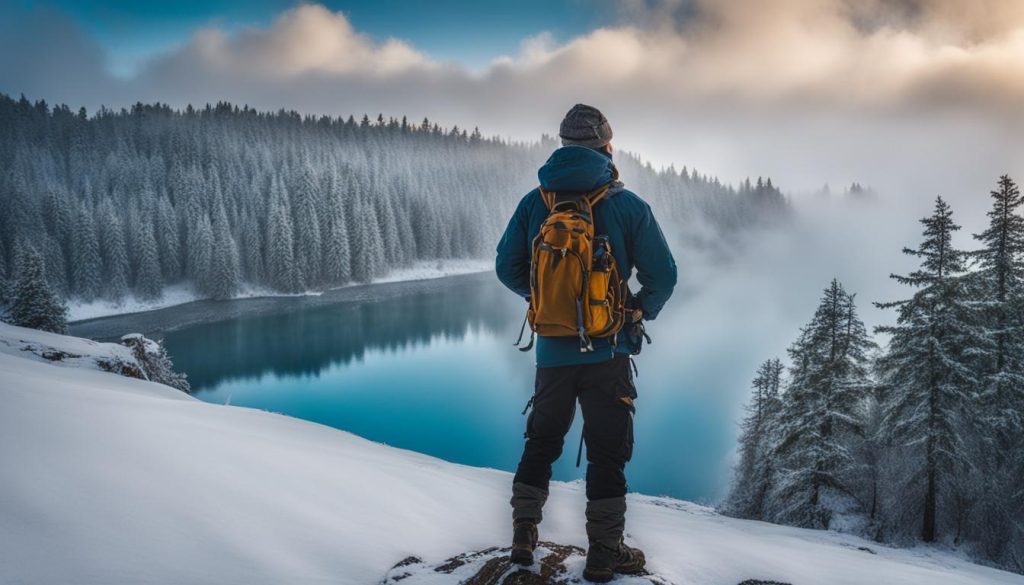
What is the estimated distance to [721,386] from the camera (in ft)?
141

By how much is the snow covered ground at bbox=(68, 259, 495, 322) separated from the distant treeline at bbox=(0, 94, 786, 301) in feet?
4.21

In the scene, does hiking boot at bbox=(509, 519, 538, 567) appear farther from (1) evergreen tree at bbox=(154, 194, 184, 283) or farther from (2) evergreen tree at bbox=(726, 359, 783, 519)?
(1) evergreen tree at bbox=(154, 194, 184, 283)

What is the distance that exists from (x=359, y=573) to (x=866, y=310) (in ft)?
276

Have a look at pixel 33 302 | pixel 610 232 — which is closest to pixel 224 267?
pixel 33 302

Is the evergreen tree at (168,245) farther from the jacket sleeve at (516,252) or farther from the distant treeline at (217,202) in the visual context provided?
the jacket sleeve at (516,252)

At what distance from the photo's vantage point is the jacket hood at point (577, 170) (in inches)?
136

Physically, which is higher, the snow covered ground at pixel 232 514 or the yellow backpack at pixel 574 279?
the yellow backpack at pixel 574 279

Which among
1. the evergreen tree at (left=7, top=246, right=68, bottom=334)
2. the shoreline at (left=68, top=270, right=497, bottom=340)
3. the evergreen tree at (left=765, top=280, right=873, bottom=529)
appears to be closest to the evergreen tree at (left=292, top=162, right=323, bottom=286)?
the shoreline at (left=68, top=270, right=497, bottom=340)

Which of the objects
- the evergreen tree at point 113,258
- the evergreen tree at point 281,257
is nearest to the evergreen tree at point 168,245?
the evergreen tree at point 113,258

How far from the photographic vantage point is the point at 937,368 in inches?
626

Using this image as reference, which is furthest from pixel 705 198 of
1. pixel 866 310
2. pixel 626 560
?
pixel 626 560

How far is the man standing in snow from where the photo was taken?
3395 mm

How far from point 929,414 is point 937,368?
1470 millimetres

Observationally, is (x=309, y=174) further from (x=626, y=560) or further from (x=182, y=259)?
(x=626, y=560)
